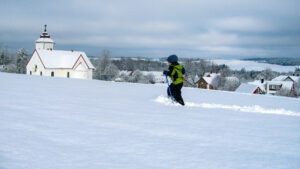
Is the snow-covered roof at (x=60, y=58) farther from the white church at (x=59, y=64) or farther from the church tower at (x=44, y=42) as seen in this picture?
the church tower at (x=44, y=42)

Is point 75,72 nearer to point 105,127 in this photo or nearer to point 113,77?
point 113,77

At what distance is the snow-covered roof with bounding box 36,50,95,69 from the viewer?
7912 centimetres

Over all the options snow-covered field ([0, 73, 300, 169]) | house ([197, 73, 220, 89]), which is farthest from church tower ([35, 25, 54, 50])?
snow-covered field ([0, 73, 300, 169])

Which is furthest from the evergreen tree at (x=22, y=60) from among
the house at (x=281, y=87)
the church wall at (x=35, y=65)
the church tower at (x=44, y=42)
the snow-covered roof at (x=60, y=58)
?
the house at (x=281, y=87)

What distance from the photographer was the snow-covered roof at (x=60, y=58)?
79125 mm

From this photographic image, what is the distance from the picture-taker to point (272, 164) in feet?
15.6

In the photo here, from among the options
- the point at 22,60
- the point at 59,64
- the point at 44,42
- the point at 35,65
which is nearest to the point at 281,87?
the point at 59,64

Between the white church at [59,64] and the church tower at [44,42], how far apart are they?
5.63 ft

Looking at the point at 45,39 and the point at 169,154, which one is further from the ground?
the point at 45,39

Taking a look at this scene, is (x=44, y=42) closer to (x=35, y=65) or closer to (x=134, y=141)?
(x=35, y=65)

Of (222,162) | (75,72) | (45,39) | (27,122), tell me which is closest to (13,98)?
(27,122)

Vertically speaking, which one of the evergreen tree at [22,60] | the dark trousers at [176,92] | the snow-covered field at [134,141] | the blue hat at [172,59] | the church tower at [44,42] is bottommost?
the snow-covered field at [134,141]

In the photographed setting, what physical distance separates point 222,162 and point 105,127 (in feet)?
8.20

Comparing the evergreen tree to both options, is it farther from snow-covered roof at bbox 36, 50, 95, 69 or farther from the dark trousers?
the dark trousers
